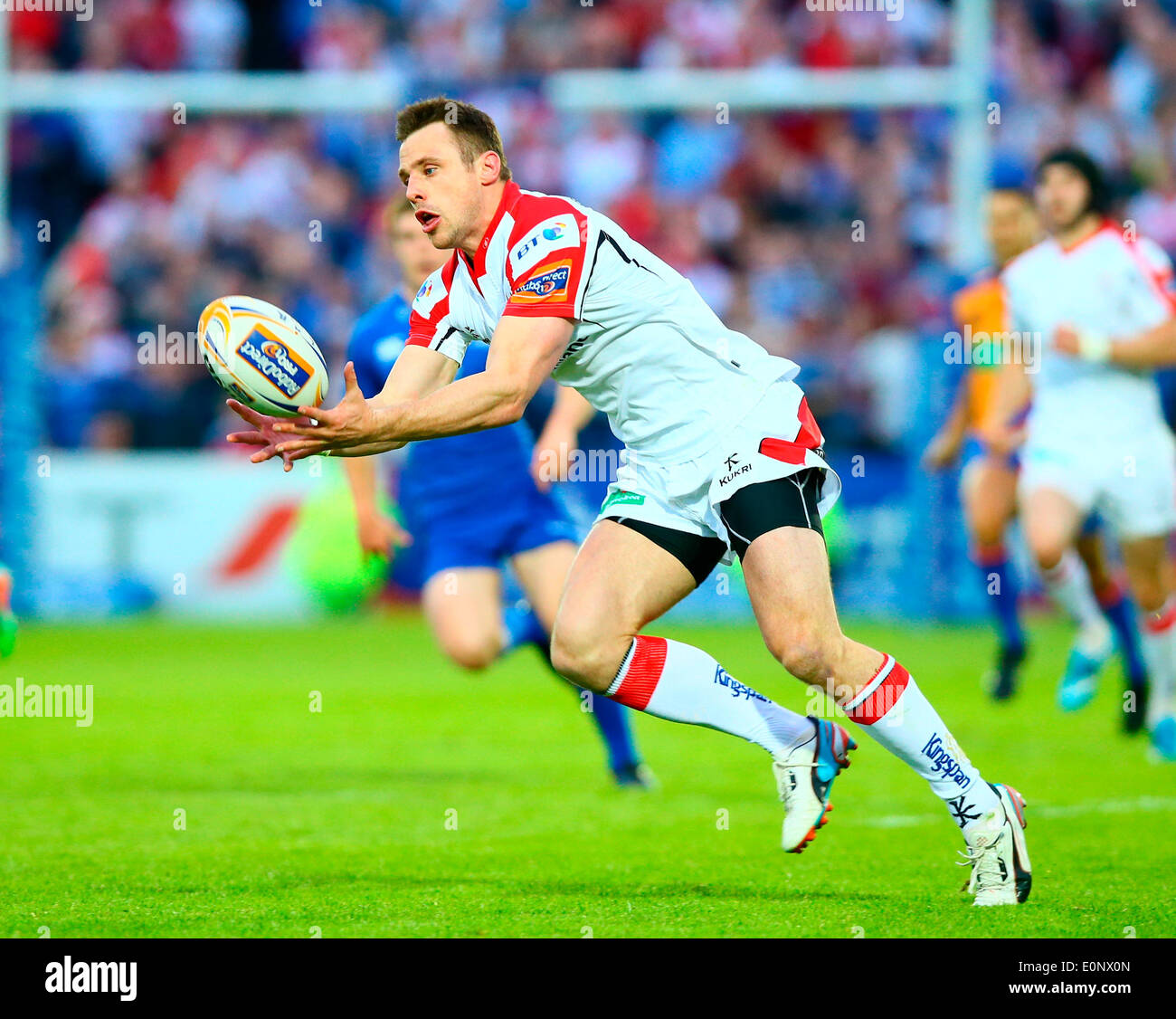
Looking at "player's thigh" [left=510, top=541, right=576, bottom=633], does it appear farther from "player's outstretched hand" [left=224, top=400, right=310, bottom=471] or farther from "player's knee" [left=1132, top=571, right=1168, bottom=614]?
"player's knee" [left=1132, top=571, right=1168, bottom=614]

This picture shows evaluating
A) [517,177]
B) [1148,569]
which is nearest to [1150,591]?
[1148,569]

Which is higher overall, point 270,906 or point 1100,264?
point 1100,264

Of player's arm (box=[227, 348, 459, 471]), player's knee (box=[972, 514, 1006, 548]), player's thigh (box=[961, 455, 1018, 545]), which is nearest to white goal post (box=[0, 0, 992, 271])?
player's thigh (box=[961, 455, 1018, 545])

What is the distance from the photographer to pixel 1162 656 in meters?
8.81

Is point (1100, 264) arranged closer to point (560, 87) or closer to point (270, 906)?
point (270, 906)

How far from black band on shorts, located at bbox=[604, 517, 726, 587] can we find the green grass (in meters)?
1.00

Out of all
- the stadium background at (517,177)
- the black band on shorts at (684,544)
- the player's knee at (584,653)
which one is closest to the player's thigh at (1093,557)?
the black band on shorts at (684,544)

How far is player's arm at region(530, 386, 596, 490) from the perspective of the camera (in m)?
7.41

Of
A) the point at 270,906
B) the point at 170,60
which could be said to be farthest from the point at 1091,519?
the point at 170,60

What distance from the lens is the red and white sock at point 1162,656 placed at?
8750 millimetres

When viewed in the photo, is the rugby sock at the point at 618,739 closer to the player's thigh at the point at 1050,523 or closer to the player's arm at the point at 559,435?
the player's arm at the point at 559,435

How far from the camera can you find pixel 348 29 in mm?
19500
